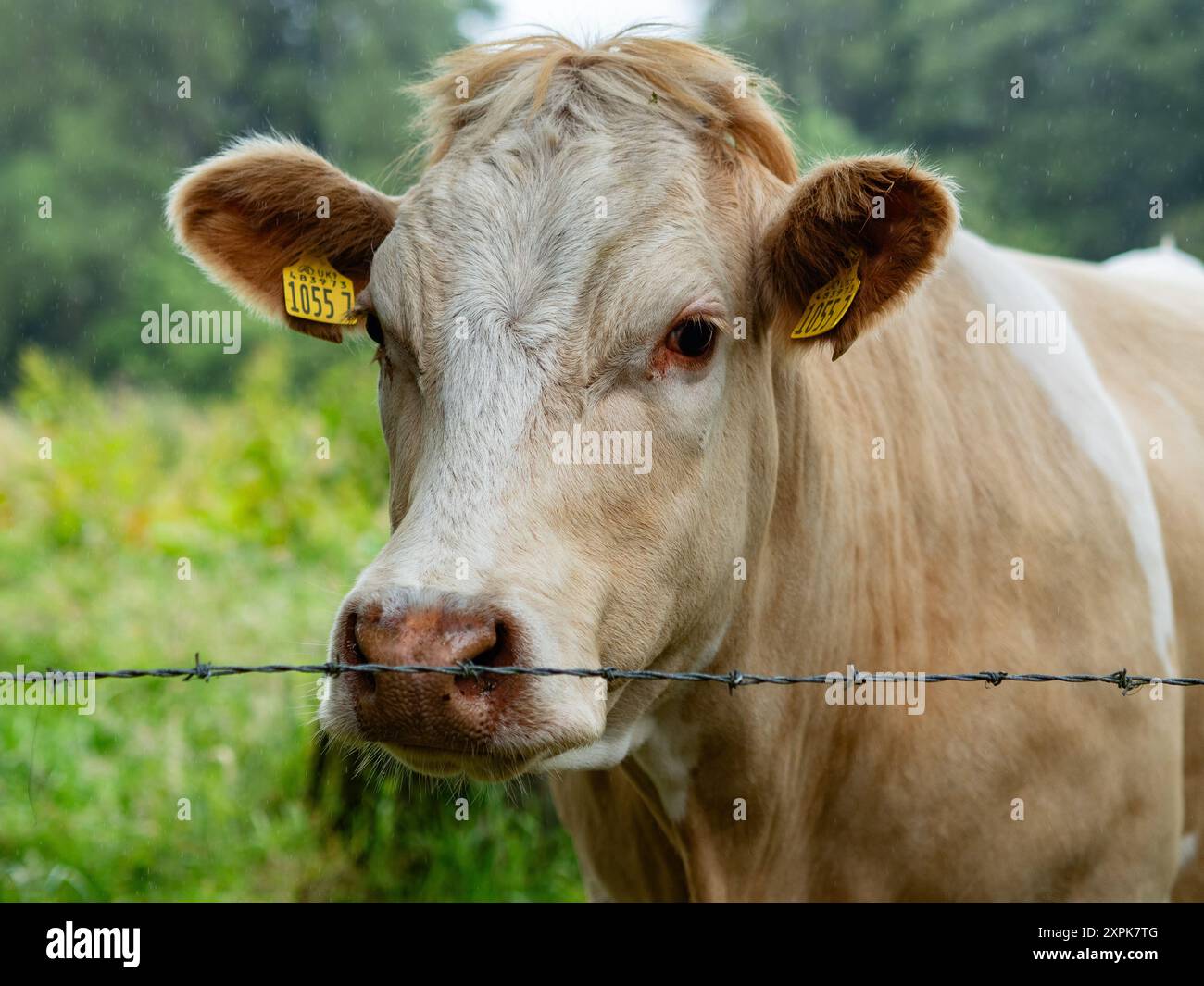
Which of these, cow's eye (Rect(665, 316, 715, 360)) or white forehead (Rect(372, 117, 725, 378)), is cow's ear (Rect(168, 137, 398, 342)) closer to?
white forehead (Rect(372, 117, 725, 378))

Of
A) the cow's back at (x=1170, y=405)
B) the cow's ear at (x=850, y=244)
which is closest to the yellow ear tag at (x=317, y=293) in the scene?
the cow's ear at (x=850, y=244)

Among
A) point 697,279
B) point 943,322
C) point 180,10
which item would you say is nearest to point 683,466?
point 697,279

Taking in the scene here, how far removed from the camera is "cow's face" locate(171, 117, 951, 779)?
2.06 m

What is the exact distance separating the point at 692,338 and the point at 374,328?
0.73m

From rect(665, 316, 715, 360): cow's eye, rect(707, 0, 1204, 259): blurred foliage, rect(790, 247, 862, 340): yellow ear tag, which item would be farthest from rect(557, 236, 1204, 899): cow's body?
rect(707, 0, 1204, 259): blurred foliage

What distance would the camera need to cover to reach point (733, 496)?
2576mm

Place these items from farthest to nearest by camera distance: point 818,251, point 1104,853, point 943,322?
1. point 943,322
2. point 1104,853
3. point 818,251

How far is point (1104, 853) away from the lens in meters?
2.93

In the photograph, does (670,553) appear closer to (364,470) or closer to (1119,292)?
(1119,292)

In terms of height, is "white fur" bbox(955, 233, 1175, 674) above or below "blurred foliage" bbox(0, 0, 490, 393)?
below

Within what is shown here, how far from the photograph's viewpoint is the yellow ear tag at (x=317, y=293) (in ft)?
10.2

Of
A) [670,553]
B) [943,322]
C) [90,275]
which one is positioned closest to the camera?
[670,553]

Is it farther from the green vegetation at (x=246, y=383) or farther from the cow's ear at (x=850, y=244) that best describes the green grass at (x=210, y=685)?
the cow's ear at (x=850, y=244)
